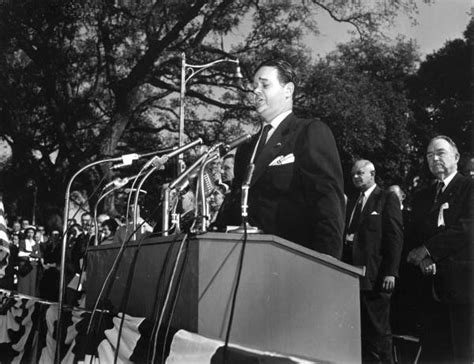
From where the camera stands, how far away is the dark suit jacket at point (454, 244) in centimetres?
397

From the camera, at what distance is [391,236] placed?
17.4ft

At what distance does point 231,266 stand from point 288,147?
3.07 feet

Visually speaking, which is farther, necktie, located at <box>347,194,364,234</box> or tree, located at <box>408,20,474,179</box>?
tree, located at <box>408,20,474,179</box>

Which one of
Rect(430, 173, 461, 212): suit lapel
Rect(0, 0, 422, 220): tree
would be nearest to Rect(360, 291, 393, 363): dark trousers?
Rect(430, 173, 461, 212): suit lapel

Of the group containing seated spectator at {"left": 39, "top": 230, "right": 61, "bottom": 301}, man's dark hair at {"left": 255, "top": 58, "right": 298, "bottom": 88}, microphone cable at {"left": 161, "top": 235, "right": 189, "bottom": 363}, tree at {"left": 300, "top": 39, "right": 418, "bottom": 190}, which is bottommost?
seated spectator at {"left": 39, "top": 230, "right": 61, "bottom": 301}

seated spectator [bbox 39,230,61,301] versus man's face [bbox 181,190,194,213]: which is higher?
man's face [bbox 181,190,194,213]

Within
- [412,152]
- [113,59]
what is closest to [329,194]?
[113,59]

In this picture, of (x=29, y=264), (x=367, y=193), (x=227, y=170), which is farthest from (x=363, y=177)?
(x=29, y=264)

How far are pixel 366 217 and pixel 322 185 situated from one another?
2.58 m

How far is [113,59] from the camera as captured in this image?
20.2m

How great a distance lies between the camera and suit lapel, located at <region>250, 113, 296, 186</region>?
3193 millimetres

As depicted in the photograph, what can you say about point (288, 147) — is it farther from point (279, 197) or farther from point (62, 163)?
point (62, 163)

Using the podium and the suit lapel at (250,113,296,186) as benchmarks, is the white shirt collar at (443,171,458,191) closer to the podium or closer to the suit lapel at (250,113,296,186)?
the suit lapel at (250,113,296,186)

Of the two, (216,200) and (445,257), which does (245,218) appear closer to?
(445,257)
